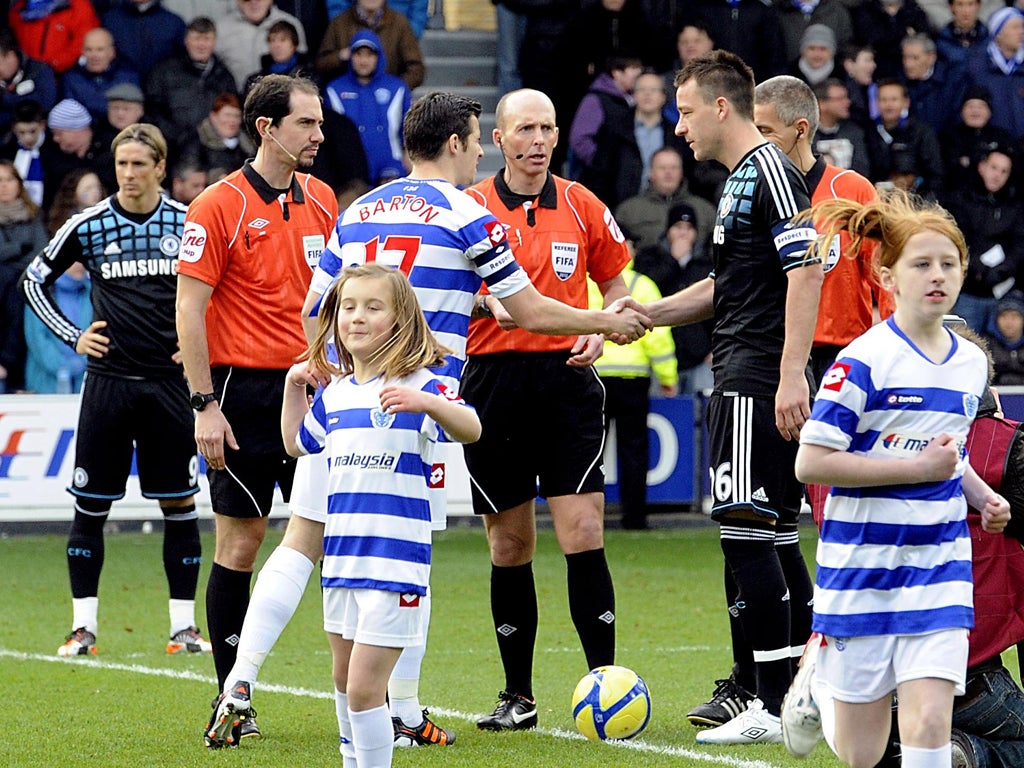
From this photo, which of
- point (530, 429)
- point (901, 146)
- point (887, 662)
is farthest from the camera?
point (901, 146)

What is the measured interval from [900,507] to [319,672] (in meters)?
4.30

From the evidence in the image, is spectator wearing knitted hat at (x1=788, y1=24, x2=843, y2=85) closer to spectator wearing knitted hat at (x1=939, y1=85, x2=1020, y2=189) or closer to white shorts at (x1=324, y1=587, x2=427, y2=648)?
spectator wearing knitted hat at (x1=939, y1=85, x2=1020, y2=189)

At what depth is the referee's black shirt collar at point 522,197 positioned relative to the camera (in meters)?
7.10

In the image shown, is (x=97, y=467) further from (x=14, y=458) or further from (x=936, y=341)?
(x=936, y=341)

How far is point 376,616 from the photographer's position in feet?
16.6

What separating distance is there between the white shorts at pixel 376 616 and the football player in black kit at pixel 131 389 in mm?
4019

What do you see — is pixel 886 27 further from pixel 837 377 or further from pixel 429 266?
pixel 837 377

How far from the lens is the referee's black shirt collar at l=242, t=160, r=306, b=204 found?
6914 mm

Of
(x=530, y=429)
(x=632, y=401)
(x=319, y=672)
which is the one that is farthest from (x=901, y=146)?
(x=530, y=429)

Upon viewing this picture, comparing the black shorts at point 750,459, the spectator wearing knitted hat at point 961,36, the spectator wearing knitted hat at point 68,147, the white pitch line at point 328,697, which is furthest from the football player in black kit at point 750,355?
the spectator wearing knitted hat at point 961,36

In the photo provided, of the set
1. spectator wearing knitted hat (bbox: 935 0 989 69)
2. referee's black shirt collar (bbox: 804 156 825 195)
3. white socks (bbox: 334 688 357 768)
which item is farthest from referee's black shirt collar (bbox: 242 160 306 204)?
spectator wearing knitted hat (bbox: 935 0 989 69)

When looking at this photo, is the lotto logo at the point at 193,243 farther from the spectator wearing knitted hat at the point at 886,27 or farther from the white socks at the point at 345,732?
the spectator wearing knitted hat at the point at 886,27

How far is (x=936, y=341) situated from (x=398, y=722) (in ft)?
8.82

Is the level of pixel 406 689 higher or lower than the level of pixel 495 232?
lower
